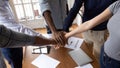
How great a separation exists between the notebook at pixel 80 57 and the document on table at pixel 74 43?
7 centimetres

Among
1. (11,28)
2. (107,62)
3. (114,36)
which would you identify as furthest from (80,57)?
(11,28)

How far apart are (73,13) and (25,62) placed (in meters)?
0.66

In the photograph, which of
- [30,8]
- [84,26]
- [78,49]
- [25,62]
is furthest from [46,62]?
[30,8]

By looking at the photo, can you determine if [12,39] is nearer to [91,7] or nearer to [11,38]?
[11,38]

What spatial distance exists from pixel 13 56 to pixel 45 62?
0.31 metres

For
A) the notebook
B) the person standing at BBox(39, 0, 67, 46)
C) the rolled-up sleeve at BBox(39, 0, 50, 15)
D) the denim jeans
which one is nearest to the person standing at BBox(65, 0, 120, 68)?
the denim jeans

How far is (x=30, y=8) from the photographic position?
3320 millimetres

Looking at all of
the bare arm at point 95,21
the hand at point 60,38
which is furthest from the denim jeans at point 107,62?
the hand at point 60,38

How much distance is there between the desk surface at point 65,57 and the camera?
4.84 feet

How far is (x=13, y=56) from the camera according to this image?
63.0 inches

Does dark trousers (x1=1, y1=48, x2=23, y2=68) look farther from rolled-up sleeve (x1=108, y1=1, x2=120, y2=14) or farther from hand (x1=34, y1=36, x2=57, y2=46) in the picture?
rolled-up sleeve (x1=108, y1=1, x2=120, y2=14)

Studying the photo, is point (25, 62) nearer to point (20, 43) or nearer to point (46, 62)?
point (46, 62)

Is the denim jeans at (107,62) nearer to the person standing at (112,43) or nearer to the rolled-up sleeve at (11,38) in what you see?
the person standing at (112,43)

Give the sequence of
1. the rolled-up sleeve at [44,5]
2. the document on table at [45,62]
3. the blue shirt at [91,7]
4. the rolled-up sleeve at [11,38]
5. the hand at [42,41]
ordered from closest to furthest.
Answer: the rolled-up sleeve at [11,38]
the hand at [42,41]
the document on table at [45,62]
the blue shirt at [91,7]
the rolled-up sleeve at [44,5]
